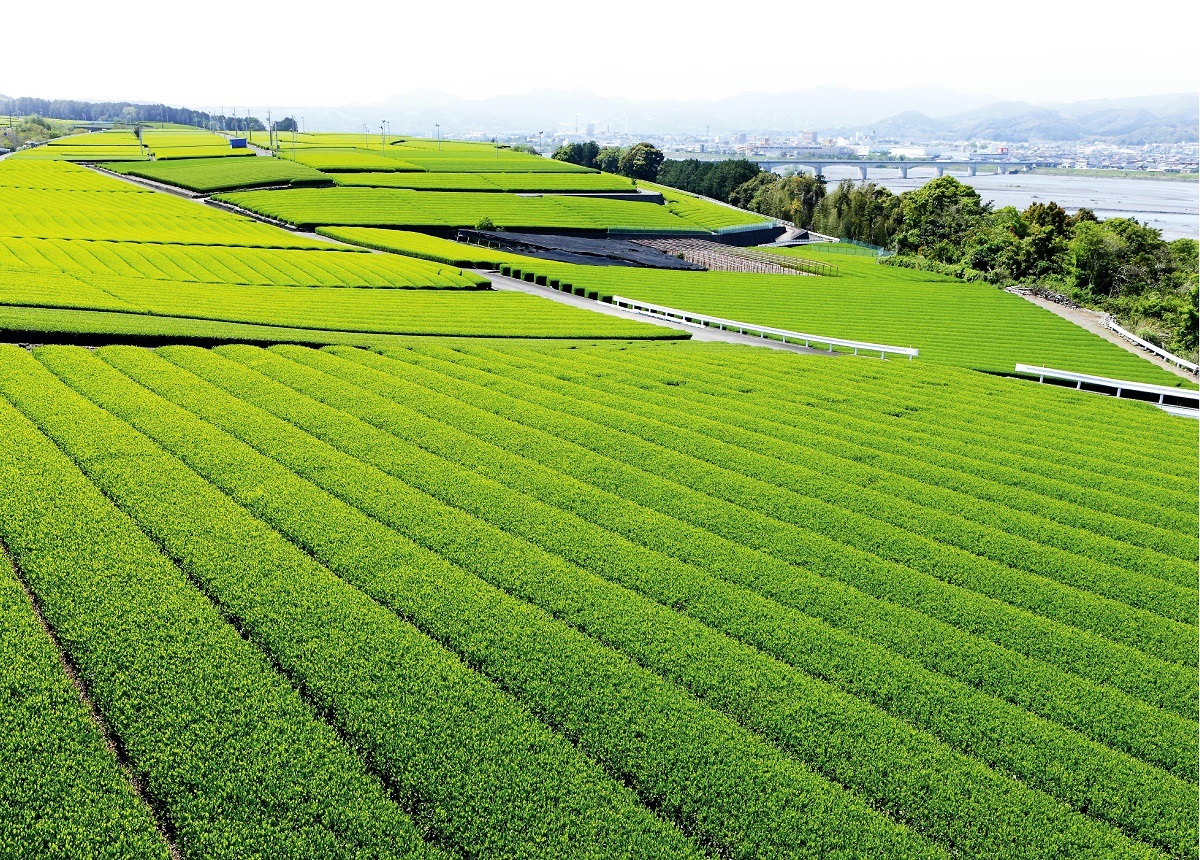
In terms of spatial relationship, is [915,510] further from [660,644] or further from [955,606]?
[660,644]

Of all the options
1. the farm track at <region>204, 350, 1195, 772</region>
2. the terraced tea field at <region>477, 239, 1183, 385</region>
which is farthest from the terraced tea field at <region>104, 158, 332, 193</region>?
the farm track at <region>204, 350, 1195, 772</region>

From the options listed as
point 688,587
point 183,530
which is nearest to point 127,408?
point 183,530

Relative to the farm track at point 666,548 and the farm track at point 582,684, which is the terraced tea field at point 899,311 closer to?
the farm track at point 666,548

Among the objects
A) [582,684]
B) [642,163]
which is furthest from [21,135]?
[582,684]

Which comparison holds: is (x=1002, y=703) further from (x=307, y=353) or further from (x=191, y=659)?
(x=307, y=353)

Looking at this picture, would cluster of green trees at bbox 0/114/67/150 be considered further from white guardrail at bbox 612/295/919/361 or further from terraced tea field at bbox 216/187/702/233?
white guardrail at bbox 612/295/919/361

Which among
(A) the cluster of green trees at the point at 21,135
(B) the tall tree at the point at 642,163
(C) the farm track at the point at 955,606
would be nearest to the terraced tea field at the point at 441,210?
(B) the tall tree at the point at 642,163
